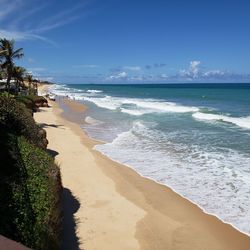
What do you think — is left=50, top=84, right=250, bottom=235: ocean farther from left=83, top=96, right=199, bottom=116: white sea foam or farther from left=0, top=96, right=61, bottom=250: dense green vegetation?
left=83, top=96, right=199, bottom=116: white sea foam

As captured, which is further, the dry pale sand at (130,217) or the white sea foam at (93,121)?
the white sea foam at (93,121)

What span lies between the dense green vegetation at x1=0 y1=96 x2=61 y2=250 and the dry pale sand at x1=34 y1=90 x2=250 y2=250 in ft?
5.68

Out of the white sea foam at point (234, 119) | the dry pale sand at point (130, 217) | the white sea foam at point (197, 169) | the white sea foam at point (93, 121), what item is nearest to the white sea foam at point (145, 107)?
the white sea foam at point (93, 121)

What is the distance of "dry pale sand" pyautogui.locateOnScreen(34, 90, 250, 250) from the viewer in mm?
9703

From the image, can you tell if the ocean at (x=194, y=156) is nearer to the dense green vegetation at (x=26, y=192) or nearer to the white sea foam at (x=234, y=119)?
the white sea foam at (x=234, y=119)

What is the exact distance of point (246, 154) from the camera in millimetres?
19906

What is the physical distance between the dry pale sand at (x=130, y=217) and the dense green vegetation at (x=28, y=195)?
5.68 feet

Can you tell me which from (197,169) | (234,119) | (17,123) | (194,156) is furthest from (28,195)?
(234,119)

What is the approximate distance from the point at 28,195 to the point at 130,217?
4.42m

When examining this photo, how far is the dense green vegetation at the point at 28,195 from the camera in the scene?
6578 mm

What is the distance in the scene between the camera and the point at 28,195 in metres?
7.64

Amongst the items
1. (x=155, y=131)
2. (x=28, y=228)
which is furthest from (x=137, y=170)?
(x=155, y=131)

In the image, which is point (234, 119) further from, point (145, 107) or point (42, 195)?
point (42, 195)

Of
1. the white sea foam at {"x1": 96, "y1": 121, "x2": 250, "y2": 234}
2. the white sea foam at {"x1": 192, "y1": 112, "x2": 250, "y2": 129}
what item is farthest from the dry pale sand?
the white sea foam at {"x1": 192, "y1": 112, "x2": 250, "y2": 129}
